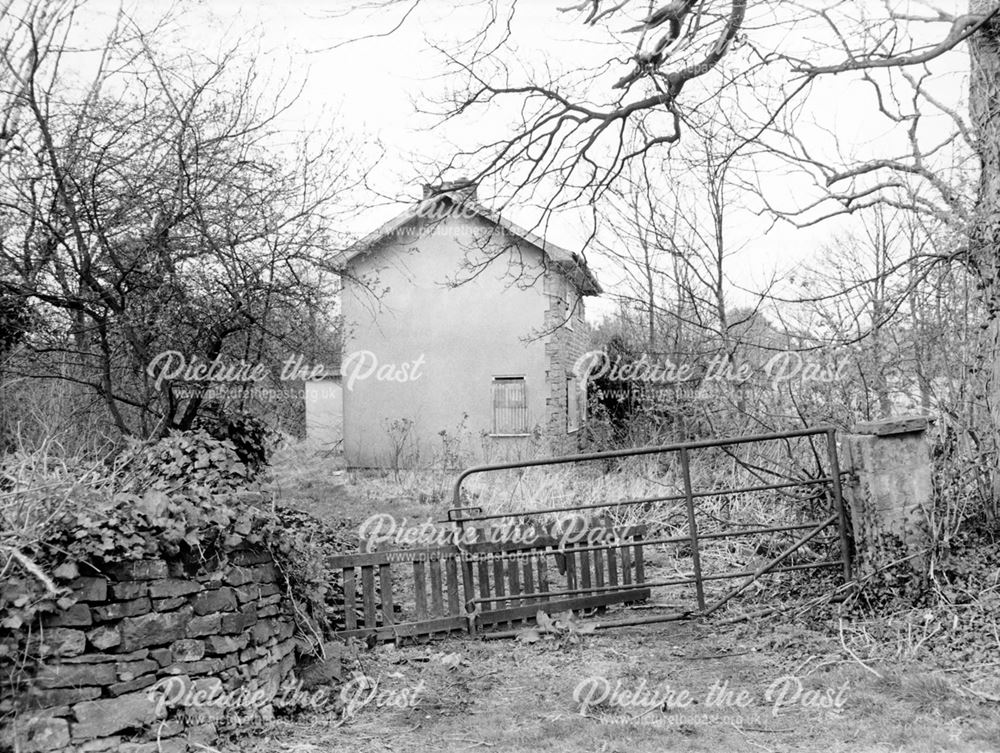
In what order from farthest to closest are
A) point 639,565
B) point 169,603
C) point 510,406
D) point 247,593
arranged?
point 510,406
point 639,565
point 247,593
point 169,603

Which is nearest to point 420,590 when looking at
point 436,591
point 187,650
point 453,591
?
point 436,591

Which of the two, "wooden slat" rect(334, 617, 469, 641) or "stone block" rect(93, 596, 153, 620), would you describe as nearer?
"stone block" rect(93, 596, 153, 620)

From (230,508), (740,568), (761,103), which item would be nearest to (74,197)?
(230,508)

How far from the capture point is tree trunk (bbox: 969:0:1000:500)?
658 cm

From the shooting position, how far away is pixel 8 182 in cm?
857

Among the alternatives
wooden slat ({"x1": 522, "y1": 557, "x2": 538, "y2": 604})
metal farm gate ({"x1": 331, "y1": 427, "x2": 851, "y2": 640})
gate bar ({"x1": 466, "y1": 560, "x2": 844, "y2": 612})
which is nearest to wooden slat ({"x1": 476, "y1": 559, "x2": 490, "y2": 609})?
metal farm gate ({"x1": 331, "y1": 427, "x2": 851, "y2": 640})

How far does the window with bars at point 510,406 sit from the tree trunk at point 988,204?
526 inches

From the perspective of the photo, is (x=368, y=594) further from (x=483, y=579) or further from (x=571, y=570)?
(x=571, y=570)

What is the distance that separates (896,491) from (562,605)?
2731 mm

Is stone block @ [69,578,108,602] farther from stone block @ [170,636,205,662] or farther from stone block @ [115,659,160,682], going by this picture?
stone block @ [170,636,205,662]

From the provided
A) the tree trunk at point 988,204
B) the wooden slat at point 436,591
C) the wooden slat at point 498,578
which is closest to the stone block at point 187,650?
the wooden slat at point 436,591

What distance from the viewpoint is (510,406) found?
19.9m

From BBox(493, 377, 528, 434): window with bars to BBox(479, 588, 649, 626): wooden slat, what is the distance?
1189 cm

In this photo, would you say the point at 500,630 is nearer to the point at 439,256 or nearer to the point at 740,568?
the point at 740,568
